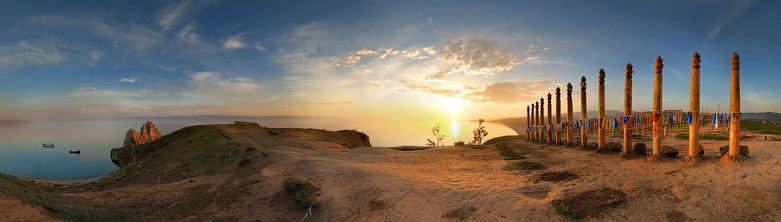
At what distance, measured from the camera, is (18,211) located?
375 inches

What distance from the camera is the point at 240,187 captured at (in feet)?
62.3

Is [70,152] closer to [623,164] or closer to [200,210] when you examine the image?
[200,210]

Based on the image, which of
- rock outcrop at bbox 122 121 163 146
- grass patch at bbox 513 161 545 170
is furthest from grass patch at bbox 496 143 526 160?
rock outcrop at bbox 122 121 163 146

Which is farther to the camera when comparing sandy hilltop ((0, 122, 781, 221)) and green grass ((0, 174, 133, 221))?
green grass ((0, 174, 133, 221))

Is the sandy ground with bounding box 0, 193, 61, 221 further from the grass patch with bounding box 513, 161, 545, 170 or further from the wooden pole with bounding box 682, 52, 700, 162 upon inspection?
the wooden pole with bounding box 682, 52, 700, 162

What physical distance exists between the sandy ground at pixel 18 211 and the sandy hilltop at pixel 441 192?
42mm

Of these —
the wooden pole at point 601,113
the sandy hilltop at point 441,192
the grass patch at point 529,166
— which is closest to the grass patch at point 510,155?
the sandy hilltop at point 441,192

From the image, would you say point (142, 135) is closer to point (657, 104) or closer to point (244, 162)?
point (244, 162)

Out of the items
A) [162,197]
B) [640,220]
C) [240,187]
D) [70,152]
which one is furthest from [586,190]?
[70,152]

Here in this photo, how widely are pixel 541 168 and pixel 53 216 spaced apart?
19.2m

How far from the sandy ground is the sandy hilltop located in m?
0.04

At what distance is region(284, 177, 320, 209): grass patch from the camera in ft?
48.5

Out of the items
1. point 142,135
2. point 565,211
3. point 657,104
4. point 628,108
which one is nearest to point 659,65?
point 657,104

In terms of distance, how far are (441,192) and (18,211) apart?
13.0 metres
